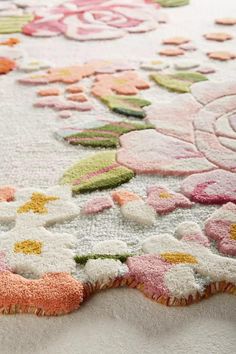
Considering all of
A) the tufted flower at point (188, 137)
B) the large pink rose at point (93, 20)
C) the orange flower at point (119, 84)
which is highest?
the large pink rose at point (93, 20)

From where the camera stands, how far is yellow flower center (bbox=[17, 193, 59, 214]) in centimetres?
101

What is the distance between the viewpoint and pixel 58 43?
1907 mm

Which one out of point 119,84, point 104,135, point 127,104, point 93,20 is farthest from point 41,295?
point 93,20

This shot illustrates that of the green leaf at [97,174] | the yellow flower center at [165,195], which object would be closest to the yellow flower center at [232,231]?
the yellow flower center at [165,195]

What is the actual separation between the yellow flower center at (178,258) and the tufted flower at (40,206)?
8.1 inches

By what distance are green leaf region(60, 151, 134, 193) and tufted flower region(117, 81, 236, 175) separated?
0.02 metres

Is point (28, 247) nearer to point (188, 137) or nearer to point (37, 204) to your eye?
point (37, 204)

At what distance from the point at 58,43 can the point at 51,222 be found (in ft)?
3.49

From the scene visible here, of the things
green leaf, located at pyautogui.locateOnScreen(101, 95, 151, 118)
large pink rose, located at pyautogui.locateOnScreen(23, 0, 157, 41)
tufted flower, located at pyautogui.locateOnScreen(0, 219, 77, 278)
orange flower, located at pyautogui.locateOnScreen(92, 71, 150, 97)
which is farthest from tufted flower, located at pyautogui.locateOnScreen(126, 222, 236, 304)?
large pink rose, located at pyautogui.locateOnScreen(23, 0, 157, 41)

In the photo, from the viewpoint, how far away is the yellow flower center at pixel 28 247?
90 cm

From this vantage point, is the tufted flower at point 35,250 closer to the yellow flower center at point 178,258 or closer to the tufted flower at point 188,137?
the yellow flower center at point 178,258

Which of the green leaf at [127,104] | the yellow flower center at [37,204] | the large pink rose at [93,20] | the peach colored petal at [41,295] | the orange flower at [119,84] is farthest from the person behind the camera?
the large pink rose at [93,20]

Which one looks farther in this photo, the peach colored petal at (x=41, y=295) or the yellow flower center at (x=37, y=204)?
the yellow flower center at (x=37, y=204)

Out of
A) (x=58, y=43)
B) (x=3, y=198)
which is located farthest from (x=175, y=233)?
(x=58, y=43)
